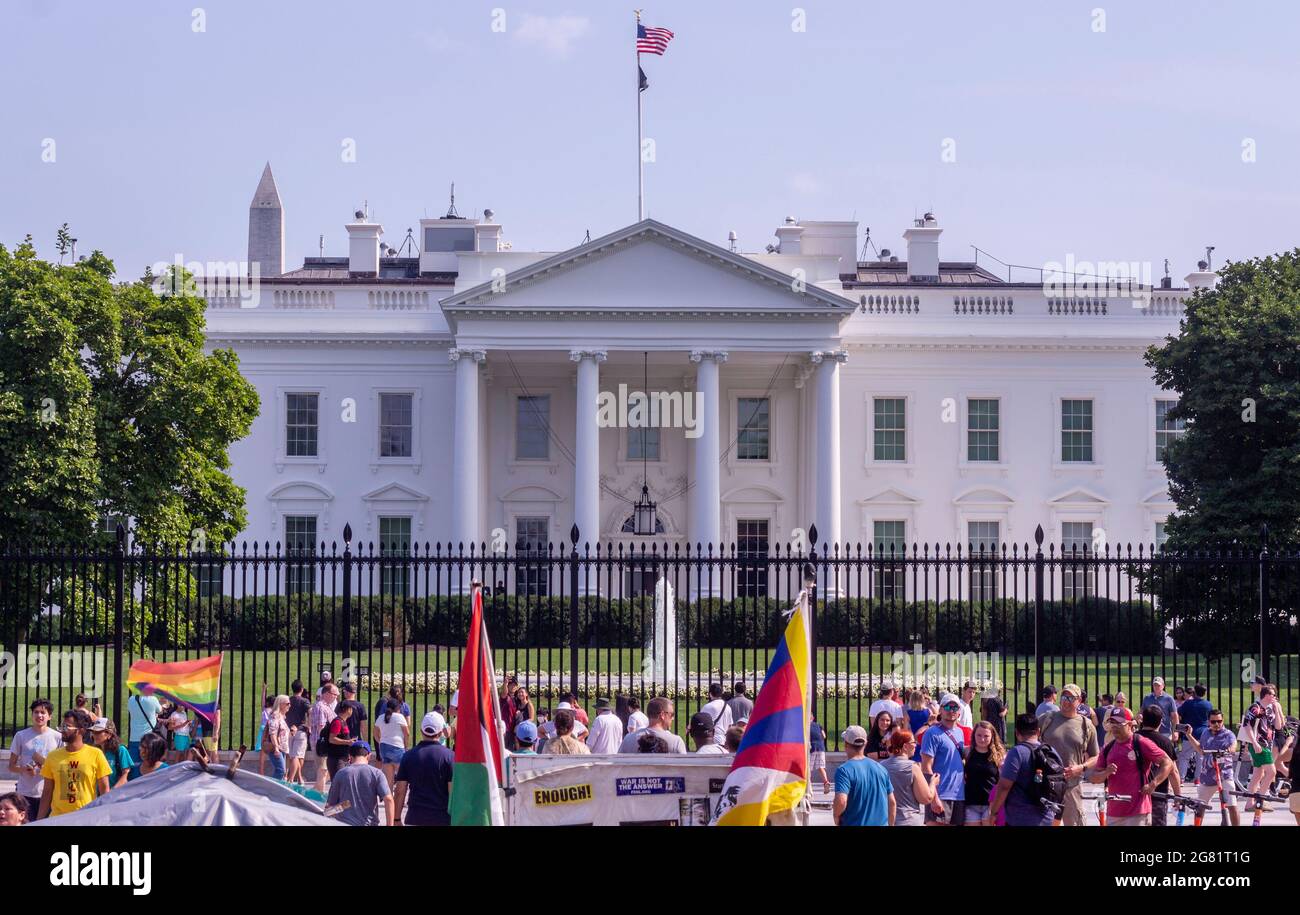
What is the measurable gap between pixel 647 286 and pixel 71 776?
3238cm


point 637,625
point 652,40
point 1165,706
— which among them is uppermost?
point 652,40

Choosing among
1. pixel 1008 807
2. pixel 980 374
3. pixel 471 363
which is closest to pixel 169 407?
pixel 471 363

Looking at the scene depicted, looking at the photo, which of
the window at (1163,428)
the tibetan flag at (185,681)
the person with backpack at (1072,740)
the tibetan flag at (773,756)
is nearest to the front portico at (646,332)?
the window at (1163,428)

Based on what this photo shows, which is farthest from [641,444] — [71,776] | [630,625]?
[71,776]

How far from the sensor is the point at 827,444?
42.4m

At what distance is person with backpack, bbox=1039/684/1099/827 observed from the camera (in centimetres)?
1166

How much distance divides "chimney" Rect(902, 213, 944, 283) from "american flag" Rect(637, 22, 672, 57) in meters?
14.5

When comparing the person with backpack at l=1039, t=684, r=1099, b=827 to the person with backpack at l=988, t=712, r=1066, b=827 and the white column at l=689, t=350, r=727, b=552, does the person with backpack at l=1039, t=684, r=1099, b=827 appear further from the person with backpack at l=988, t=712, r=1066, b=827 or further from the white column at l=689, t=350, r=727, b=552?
the white column at l=689, t=350, r=727, b=552

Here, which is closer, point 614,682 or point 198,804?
point 198,804

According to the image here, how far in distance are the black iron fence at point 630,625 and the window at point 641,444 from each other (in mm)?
6048

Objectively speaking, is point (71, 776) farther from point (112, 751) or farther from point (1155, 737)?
point (1155, 737)

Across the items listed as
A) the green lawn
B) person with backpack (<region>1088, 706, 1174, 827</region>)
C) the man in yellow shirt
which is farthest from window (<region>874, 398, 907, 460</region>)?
the man in yellow shirt

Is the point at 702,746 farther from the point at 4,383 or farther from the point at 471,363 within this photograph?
the point at 471,363
